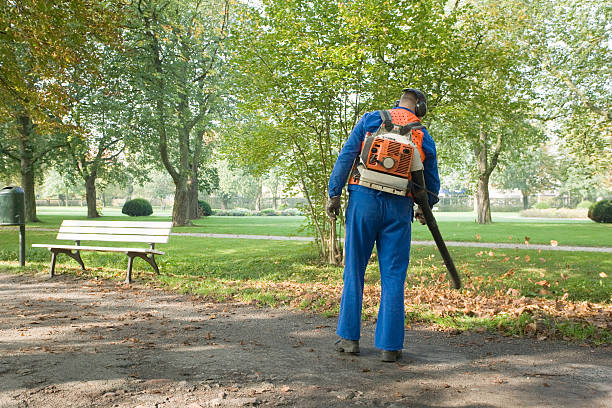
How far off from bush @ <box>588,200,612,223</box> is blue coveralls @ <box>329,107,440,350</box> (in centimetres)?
2789

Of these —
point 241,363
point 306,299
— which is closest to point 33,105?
point 306,299

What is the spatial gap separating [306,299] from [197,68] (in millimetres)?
18496

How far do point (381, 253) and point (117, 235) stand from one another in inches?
251

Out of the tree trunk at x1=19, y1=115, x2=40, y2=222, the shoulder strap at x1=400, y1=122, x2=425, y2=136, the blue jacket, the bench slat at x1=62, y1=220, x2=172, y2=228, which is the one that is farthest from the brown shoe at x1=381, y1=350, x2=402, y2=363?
the tree trunk at x1=19, y1=115, x2=40, y2=222

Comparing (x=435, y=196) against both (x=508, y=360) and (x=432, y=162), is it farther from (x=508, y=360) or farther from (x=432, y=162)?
(x=508, y=360)

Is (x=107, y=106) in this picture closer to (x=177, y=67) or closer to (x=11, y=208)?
(x=177, y=67)

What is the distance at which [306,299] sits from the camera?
20.5 feet

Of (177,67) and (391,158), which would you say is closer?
(391,158)

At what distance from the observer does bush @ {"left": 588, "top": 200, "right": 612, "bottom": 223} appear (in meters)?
26.9

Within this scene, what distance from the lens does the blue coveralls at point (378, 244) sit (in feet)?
12.4

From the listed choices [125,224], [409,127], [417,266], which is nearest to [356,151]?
[409,127]

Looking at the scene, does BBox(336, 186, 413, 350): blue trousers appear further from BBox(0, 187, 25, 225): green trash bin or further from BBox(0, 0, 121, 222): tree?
BBox(0, 0, 121, 222): tree

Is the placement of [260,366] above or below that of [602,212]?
below

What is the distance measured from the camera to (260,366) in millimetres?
3586
